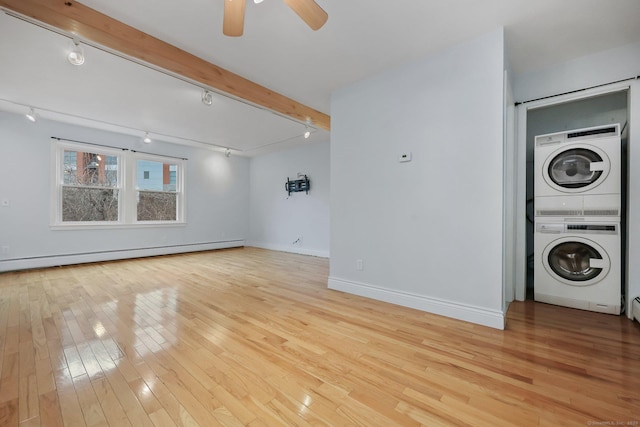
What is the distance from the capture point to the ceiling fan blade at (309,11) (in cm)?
172

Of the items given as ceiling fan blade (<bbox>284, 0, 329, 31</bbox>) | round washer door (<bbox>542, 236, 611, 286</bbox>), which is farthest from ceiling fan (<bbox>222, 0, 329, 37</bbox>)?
round washer door (<bbox>542, 236, 611, 286</bbox>)

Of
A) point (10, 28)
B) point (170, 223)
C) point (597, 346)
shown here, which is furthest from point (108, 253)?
point (597, 346)

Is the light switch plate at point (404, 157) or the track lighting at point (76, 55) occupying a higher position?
the track lighting at point (76, 55)

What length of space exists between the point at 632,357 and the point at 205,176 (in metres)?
7.42

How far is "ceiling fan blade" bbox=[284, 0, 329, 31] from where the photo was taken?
1717 millimetres

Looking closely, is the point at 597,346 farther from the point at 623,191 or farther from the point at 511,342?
the point at 623,191

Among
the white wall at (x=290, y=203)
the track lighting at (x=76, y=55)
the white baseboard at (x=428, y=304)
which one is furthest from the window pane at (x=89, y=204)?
the white baseboard at (x=428, y=304)

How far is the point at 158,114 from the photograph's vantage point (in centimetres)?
432

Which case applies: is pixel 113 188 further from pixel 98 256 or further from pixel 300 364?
pixel 300 364

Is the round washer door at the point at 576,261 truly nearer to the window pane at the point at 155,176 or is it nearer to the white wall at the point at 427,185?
the white wall at the point at 427,185

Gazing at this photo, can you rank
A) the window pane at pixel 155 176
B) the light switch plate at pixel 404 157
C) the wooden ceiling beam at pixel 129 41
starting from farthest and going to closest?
the window pane at pixel 155 176, the light switch plate at pixel 404 157, the wooden ceiling beam at pixel 129 41

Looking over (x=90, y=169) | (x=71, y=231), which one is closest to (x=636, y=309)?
(x=71, y=231)

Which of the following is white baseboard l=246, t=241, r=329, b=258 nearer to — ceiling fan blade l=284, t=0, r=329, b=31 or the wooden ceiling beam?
the wooden ceiling beam

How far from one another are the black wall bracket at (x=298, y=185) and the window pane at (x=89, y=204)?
11.9 ft
